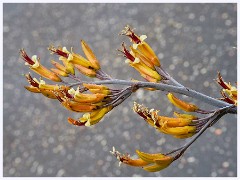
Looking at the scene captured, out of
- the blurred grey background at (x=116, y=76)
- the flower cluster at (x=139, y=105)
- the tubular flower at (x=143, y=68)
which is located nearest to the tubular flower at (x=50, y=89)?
the flower cluster at (x=139, y=105)

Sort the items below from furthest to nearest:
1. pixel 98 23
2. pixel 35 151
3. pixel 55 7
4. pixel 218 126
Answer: pixel 55 7 < pixel 98 23 < pixel 35 151 < pixel 218 126

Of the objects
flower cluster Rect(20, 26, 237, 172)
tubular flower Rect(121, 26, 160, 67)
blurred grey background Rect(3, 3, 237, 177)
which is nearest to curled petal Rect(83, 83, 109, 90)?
flower cluster Rect(20, 26, 237, 172)

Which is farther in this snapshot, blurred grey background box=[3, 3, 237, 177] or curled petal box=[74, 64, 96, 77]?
blurred grey background box=[3, 3, 237, 177]

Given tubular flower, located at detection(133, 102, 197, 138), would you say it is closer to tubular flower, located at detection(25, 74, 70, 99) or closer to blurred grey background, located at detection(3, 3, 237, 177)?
tubular flower, located at detection(25, 74, 70, 99)

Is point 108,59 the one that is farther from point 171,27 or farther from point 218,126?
point 218,126

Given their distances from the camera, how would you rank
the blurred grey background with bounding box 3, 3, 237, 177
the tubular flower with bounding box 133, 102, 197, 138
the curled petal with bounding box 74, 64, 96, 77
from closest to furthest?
1. the tubular flower with bounding box 133, 102, 197, 138
2. the curled petal with bounding box 74, 64, 96, 77
3. the blurred grey background with bounding box 3, 3, 237, 177

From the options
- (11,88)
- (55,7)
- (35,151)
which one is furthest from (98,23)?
(35,151)

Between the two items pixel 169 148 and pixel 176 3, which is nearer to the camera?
pixel 169 148

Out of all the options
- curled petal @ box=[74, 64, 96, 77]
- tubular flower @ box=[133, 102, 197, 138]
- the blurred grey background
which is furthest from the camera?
the blurred grey background

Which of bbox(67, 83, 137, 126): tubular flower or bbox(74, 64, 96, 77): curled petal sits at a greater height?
bbox(74, 64, 96, 77): curled petal
